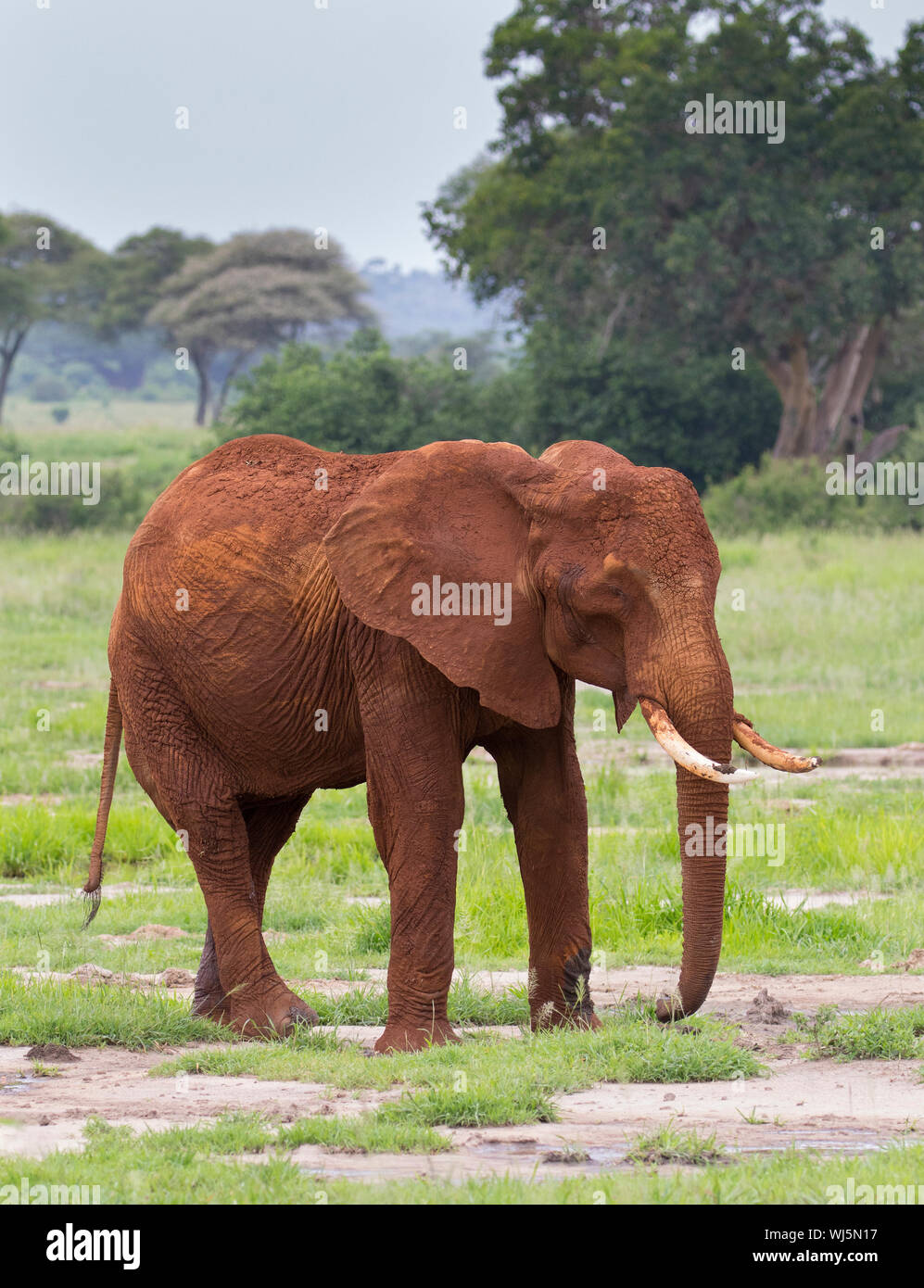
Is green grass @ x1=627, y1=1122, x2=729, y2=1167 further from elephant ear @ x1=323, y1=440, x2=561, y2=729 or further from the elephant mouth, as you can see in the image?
elephant ear @ x1=323, y1=440, x2=561, y2=729

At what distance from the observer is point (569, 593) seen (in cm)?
612

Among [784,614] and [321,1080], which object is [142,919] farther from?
[784,614]

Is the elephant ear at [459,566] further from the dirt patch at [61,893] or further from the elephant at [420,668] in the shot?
the dirt patch at [61,893]

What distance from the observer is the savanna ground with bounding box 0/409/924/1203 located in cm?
494

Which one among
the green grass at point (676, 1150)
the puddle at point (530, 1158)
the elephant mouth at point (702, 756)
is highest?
the elephant mouth at point (702, 756)

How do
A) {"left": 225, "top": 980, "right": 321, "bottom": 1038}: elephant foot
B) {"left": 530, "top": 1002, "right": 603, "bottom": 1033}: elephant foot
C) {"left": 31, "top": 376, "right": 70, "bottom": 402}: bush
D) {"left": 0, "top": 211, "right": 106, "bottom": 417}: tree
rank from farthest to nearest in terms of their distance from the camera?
{"left": 31, "top": 376, "right": 70, "bottom": 402}: bush, {"left": 0, "top": 211, "right": 106, "bottom": 417}: tree, {"left": 225, "top": 980, "right": 321, "bottom": 1038}: elephant foot, {"left": 530, "top": 1002, "right": 603, "bottom": 1033}: elephant foot

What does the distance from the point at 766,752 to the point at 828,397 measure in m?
31.3

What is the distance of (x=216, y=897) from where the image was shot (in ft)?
23.4

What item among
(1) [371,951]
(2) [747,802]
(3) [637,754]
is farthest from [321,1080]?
(3) [637,754]

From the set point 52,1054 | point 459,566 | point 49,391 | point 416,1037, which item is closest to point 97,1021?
point 52,1054

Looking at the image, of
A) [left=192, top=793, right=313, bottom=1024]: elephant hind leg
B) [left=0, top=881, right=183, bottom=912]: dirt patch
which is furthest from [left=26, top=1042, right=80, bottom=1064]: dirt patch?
[left=0, top=881, right=183, bottom=912]: dirt patch

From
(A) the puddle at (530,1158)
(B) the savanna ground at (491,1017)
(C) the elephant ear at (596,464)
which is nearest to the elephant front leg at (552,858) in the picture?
(B) the savanna ground at (491,1017)

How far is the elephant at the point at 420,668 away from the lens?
5945 mm

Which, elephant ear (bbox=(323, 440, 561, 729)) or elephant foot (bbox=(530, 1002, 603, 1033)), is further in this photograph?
elephant foot (bbox=(530, 1002, 603, 1033))
